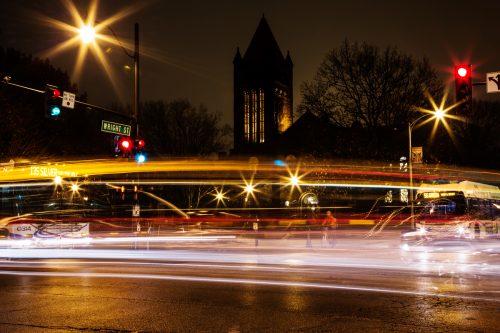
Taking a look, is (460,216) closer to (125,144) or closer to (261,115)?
(125,144)

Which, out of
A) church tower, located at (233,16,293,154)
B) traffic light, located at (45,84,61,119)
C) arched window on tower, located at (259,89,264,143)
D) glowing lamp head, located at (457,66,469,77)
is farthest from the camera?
arched window on tower, located at (259,89,264,143)

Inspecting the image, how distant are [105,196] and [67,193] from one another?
5.71 metres

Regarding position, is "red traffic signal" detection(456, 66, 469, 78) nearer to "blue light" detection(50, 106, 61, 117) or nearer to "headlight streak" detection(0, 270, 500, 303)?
"headlight streak" detection(0, 270, 500, 303)

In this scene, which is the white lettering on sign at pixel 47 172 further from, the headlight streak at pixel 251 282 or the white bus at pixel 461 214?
the white bus at pixel 461 214

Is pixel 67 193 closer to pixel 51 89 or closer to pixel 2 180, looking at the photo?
pixel 2 180

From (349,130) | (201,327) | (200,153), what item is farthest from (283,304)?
(200,153)

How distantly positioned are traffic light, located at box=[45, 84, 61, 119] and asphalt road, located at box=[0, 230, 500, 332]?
508cm

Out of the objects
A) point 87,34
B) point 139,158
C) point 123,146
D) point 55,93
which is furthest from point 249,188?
point 55,93

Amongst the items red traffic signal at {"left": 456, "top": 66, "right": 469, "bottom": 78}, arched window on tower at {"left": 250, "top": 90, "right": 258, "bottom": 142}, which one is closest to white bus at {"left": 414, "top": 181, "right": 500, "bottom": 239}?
red traffic signal at {"left": 456, "top": 66, "right": 469, "bottom": 78}

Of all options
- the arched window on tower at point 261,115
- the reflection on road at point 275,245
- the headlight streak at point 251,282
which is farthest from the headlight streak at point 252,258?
the arched window on tower at point 261,115

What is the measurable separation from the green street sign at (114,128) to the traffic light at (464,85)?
1253 cm

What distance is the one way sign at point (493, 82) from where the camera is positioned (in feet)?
62.3

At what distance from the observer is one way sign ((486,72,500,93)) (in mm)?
18984

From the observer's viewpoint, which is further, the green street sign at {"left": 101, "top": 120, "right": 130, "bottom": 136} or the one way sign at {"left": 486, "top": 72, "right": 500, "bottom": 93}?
the green street sign at {"left": 101, "top": 120, "right": 130, "bottom": 136}
